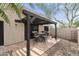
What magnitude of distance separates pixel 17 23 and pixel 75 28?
296 centimetres

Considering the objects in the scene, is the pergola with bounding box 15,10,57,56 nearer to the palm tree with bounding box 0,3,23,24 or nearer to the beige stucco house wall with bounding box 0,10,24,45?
the beige stucco house wall with bounding box 0,10,24,45

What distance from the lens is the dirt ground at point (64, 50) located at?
8.31 meters

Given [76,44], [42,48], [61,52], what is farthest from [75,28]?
[42,48]

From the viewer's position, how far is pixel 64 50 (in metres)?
8.47

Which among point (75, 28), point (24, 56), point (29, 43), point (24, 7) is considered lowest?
point (24, 56)

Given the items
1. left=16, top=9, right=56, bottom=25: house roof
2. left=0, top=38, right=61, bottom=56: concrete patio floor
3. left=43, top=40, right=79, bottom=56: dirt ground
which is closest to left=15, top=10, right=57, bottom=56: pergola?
left=16, top=9, right=56, bottom=25: house roof

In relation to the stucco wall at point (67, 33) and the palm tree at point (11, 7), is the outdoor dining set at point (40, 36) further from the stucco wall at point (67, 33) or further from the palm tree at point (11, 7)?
the palm tree at point (11, 7)

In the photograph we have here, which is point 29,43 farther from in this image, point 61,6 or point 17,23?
point 61,6

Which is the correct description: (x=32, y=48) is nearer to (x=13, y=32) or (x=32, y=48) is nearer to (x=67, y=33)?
(x=13, y=32)

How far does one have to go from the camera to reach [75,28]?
845 centimetres

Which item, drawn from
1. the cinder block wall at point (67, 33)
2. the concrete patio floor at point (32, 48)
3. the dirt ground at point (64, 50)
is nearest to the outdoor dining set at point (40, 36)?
the concrete patio floor at point (32, 48)

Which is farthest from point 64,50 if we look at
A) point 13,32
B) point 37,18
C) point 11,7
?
point 11,7

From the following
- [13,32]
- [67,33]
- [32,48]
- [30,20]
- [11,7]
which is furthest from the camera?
[13,32]

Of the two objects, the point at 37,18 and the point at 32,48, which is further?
the point at 37,18
